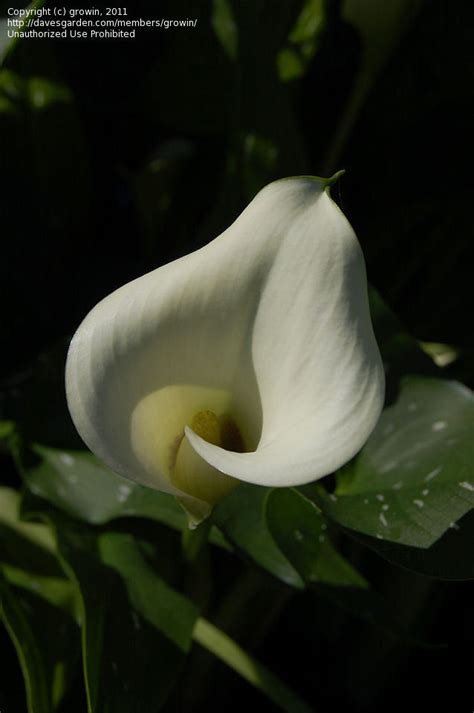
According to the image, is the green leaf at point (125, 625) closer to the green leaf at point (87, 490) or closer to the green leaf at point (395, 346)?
the green leaf at point (87, 490)

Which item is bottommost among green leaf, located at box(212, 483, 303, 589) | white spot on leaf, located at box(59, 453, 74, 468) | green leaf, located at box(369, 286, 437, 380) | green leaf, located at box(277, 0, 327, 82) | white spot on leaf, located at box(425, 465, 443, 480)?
green leaf, located at box(212, 483, 303, 589)

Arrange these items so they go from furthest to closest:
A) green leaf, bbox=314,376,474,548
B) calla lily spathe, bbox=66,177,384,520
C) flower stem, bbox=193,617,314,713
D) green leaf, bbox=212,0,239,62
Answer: green leaf, bbox=212,0,239,62
flower stem, bbox=193,617,314,713
green leaf, bbox=314,376,474,548
calla lily spathe, bbox=66,177,384,520

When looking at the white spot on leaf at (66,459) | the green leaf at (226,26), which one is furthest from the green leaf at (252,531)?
the green leaf at (226,26)

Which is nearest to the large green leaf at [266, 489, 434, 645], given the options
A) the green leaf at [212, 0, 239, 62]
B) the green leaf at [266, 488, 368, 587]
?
the green leaf at [266, 488, 368, 587]

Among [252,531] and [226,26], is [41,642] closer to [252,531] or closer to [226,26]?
[252,531]

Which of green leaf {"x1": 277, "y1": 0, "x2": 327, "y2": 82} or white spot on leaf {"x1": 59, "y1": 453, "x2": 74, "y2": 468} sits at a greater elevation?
green leaf {"x1": 277, "y1": 0, "x2": 327, "y2": 82}

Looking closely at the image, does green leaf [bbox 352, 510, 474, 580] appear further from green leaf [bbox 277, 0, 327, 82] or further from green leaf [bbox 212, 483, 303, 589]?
green leaf [bbox 277, 0, 327, 82]
